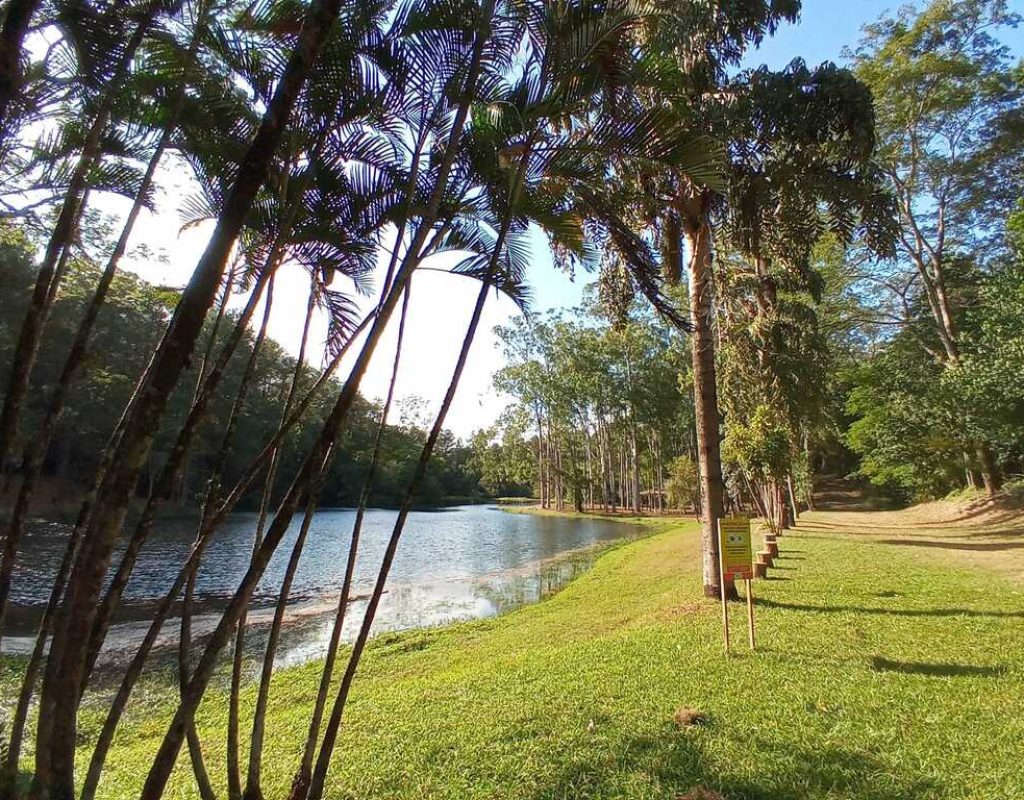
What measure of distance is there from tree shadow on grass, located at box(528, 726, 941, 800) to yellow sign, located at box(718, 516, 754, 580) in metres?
2.17

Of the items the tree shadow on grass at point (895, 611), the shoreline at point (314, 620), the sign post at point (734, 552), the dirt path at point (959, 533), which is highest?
the sign post at point (734, 552)

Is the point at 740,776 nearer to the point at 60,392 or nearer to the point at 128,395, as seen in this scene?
the point at 60,392

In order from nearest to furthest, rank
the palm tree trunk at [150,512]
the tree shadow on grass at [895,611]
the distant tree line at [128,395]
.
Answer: the palm tree trunk at [150,512], the tree shadow on grass at [895,611], the distant tree line at [128,395]

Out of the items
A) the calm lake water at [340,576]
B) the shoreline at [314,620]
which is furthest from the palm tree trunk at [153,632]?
the calm lake water at [340,576]

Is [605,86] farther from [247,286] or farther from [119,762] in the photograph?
[119,762]

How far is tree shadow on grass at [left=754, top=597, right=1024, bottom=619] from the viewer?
6.61 metres

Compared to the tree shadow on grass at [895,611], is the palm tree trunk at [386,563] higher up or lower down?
higher up

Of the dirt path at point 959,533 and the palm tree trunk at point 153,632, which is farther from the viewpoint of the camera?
the dirt path at point 959,533

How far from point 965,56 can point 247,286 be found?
20.5 m

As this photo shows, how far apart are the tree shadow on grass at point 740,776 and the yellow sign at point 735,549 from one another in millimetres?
2172

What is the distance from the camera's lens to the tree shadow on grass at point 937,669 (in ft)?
15.5

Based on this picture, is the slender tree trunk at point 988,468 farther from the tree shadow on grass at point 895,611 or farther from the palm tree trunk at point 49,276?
the palm tree trunk at point 49,276

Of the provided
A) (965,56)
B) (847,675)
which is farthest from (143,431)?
(965,56)

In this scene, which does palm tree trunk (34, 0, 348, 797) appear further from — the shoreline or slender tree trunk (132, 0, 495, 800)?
the shoreline
